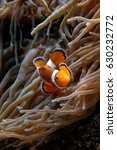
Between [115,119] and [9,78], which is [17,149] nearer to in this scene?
[9,78]

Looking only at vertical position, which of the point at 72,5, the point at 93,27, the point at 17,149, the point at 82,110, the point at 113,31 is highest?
the point at 72,5

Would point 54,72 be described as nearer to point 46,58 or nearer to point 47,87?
point 47,87

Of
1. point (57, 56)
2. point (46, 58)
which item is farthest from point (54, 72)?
point (46, 58)

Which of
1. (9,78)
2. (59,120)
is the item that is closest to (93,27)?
(59,120)

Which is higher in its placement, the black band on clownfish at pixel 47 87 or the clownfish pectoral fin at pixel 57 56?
the clownfish pectoral fin at pixel 57 56

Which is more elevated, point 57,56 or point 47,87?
point 57,56
